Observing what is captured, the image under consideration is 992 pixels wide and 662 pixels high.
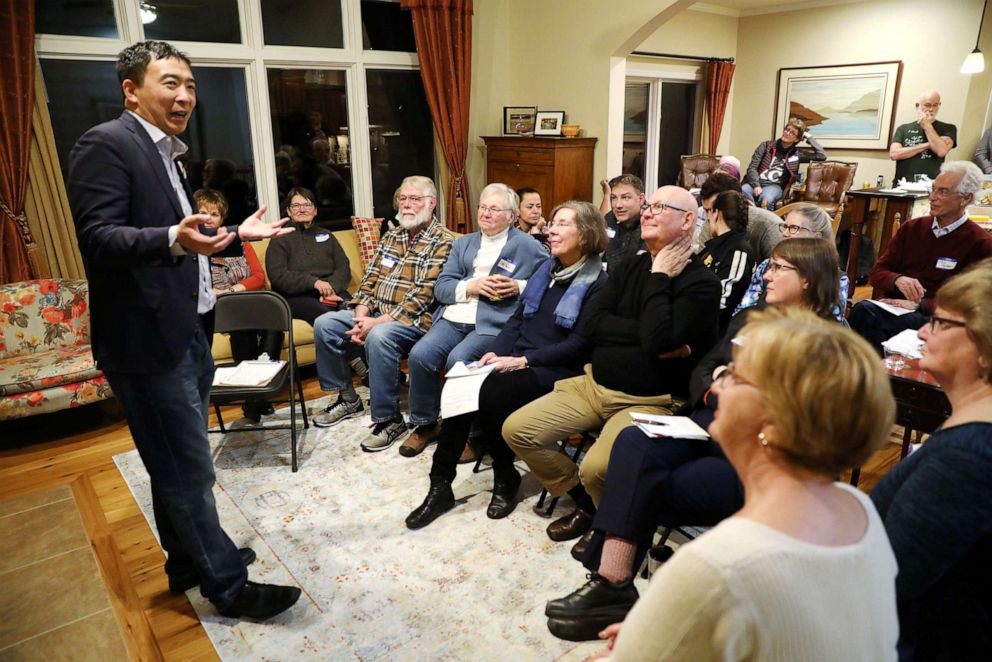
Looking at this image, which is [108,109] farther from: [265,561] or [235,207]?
[265,561]

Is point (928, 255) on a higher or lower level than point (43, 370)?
higher

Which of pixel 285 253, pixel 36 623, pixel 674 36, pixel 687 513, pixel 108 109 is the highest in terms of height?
pixel 674 36

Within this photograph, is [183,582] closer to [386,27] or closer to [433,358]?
[433,358]

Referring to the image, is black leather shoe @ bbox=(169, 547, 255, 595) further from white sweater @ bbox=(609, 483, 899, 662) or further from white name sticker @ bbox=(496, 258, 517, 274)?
white sweater @ bbox=(609, 483, 899, 662)

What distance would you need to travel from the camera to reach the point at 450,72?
5.36 m

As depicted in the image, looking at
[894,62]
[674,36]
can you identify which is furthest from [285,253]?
[894,62]

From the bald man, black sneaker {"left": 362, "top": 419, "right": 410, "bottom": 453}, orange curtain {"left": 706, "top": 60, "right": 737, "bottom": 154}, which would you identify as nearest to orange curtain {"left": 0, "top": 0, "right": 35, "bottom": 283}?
black sneaker {"left": 362, "top": 419, "right": 410, "bottom": 453}

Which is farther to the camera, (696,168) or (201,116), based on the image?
(696,168)

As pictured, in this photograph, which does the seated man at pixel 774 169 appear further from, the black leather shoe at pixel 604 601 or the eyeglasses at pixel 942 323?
the eyeglasses at pixel 942 323

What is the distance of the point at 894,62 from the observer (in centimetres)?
756

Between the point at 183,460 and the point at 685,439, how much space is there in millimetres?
1483

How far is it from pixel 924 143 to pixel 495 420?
235 inches

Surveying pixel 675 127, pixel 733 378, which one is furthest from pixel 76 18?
pixel 675 127

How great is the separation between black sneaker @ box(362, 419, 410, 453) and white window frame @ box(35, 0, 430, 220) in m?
2.42
